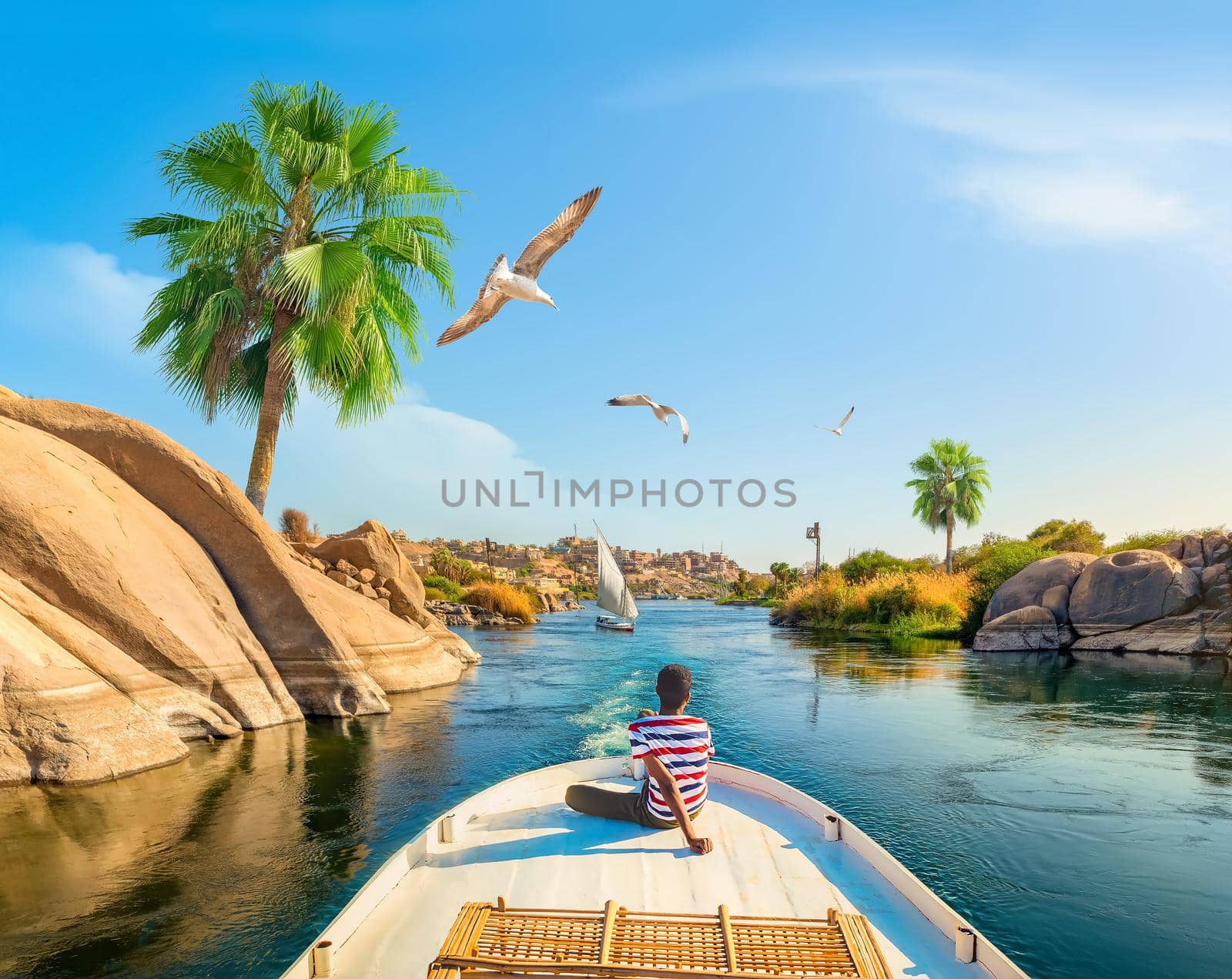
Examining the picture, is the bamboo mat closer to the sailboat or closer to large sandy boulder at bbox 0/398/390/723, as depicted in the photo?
large sandy boulder at bbox 0/398/390/723

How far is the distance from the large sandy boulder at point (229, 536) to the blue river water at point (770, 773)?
78 centimetres

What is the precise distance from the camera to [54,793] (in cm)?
720

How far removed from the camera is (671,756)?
450 centimetres

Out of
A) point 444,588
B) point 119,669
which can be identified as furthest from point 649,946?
point 444,588

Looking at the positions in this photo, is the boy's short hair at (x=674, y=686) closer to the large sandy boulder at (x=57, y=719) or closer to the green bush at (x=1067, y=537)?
the large sandy boulder at (x=57, y=719)

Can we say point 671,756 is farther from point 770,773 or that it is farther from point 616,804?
point 770,773

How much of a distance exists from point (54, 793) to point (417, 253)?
1243 cm

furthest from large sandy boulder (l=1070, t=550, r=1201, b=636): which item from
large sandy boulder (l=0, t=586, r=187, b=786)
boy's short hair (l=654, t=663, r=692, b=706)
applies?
large sandy boulder (l=0, t=586, r=187, b=786)

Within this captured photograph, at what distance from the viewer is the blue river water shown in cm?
489

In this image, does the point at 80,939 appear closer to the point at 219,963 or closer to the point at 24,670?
the point at 219,963

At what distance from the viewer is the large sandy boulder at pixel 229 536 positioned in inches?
456

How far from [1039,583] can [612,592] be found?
58.3 feet

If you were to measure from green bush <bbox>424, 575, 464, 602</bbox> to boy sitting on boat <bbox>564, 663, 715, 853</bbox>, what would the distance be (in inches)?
1364

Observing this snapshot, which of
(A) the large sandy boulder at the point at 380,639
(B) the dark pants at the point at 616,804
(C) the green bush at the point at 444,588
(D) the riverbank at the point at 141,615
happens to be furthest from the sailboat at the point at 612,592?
(B) the dark pants at the point at 616,804
